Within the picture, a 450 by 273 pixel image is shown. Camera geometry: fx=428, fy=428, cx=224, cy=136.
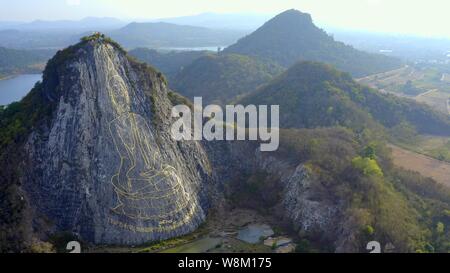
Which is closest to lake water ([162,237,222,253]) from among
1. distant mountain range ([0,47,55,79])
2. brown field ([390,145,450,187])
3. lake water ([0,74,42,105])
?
brown field ([390,145,450,187])

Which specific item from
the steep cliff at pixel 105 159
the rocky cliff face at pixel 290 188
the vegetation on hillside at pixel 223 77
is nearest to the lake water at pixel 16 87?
the vegetation on hillside at pixel 223 77

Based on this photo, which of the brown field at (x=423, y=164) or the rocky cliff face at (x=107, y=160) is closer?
the rocky cliff face at (x=107, y=160)

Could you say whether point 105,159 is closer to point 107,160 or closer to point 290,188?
point 107,160

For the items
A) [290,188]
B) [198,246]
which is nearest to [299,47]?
[290,188]

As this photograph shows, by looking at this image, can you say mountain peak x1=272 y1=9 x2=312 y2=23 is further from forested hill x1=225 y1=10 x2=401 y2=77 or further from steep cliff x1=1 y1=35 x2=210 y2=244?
steep cliff x1=1 y1=35 x2=210 y2=244

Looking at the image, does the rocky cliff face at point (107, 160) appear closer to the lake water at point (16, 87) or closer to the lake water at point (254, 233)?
the lake water at point (254, 233)
